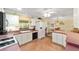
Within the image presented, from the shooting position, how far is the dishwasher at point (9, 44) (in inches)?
101

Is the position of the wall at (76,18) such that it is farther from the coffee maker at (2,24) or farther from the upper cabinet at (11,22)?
the coffee maker at (2,24)

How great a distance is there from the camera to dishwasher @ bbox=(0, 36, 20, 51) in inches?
101

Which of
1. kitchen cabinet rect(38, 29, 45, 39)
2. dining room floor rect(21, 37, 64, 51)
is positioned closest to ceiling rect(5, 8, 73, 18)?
kitchen cabinet rect(38, 29, 45, 39)

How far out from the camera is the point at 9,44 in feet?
8.52

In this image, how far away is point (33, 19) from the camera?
2.61 m

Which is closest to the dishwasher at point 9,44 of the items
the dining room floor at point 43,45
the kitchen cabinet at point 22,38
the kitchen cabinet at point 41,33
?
the kitchen cabinet at point 22,38

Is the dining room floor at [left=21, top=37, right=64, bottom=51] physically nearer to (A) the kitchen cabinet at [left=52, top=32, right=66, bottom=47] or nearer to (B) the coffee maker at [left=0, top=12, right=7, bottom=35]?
(A) the kitchen cabinet at [left=52, top=32, right=66, bottom=47]

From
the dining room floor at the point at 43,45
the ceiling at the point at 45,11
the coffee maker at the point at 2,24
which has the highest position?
the ceiling at the point at 45,11

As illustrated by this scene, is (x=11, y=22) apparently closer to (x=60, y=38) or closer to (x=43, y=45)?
(x=43, y=45)

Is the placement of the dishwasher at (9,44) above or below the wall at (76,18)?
below
